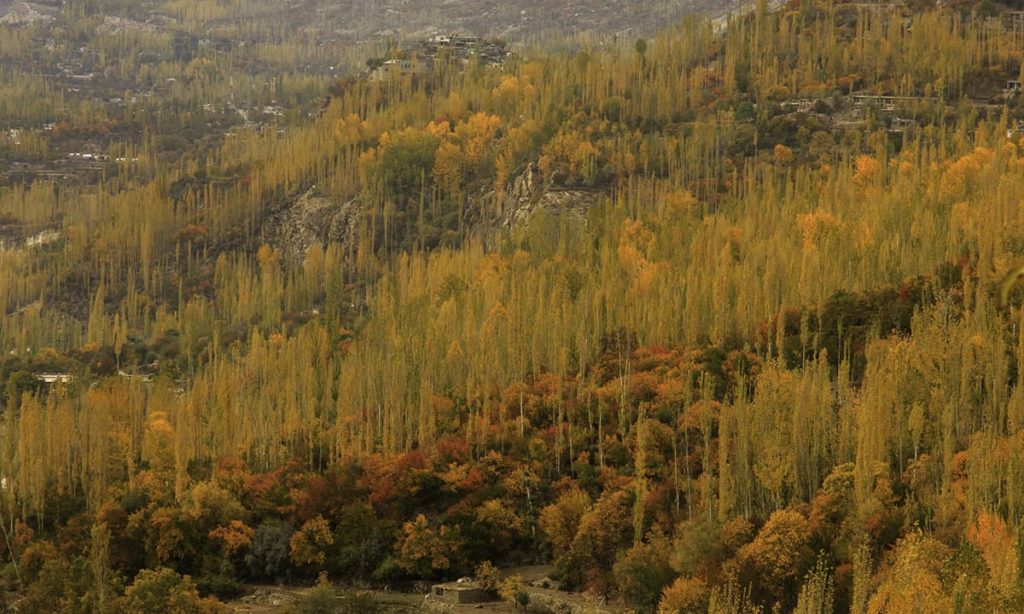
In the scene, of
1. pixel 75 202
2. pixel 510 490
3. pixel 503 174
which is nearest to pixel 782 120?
pixel 503 174

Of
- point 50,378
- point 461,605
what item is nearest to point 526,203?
point 50,378

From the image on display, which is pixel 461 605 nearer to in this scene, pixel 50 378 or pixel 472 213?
pixel 50 378

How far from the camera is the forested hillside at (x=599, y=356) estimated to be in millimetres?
72125

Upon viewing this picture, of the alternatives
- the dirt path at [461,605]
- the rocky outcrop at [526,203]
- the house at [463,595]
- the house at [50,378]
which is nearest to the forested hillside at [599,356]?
the rocky outcrop at [526,203]

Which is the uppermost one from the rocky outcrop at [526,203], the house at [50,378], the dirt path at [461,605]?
the rocky outcrop at [526,203]

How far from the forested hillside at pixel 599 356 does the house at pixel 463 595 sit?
5.85 ft

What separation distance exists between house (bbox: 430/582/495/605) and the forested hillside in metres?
1.78

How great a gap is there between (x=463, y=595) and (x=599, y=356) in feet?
67.9

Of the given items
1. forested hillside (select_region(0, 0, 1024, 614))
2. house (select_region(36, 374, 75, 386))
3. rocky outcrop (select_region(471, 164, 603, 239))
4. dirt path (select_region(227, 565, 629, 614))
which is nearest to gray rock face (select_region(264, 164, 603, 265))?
rocky outcrop (select_region(471, 164, 603, 239))

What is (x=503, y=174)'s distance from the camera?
464 ft

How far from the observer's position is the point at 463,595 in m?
76.3

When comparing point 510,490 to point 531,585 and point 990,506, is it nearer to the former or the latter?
point 531,585

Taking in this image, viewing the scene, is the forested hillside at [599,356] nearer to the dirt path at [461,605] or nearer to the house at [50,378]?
the house at [50,378]

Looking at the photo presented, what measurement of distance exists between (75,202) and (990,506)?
4841 inches
